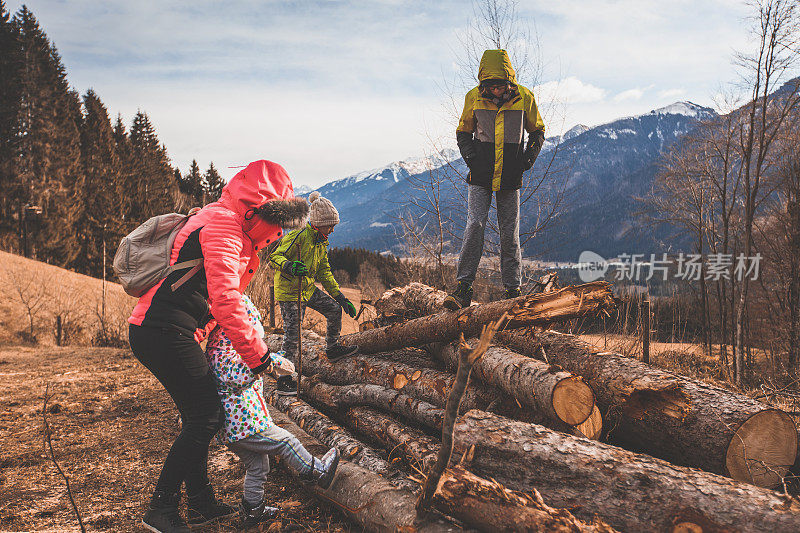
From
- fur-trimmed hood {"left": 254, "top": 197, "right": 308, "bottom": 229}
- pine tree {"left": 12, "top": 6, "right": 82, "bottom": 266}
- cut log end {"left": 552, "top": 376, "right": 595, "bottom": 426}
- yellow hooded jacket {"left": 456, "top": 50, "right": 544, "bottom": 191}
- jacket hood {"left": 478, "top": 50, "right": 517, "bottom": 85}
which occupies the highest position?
pine tree {"left": 12, "top": 6, "right": 82, "bottom": 266}

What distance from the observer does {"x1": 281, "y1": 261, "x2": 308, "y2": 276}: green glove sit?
4637mm

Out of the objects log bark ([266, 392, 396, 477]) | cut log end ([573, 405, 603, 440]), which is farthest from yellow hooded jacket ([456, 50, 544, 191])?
log bark ([266, 392, 396, 477])

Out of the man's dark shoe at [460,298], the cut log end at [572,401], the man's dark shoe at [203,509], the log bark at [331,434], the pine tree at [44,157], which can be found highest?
the pine tree at [44,157]

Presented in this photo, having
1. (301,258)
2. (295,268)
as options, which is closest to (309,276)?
(301,258)

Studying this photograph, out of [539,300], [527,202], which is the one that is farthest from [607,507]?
[527,202]

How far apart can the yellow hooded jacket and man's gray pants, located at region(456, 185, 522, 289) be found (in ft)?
0.47

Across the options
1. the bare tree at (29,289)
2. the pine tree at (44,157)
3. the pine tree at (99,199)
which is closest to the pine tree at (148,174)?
the pine tree at (99,199)

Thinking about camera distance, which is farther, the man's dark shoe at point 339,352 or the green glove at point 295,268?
the man's dark shoe at point 339,352

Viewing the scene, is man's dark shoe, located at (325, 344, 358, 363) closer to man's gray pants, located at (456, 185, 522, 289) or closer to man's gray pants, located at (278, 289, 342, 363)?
man's gray pants, located at (278, 289, 342, 363)

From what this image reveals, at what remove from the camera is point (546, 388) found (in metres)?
2.90

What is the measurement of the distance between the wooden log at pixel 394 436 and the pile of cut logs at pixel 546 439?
0.01 metres

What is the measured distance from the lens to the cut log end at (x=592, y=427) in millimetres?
2875

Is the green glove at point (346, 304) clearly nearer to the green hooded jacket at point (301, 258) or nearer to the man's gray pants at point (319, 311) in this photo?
the man's gray pants at point (319, 311)

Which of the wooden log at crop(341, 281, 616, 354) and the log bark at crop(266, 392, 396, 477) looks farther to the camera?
the wooden log at crop(341, 281, 616, 354)
